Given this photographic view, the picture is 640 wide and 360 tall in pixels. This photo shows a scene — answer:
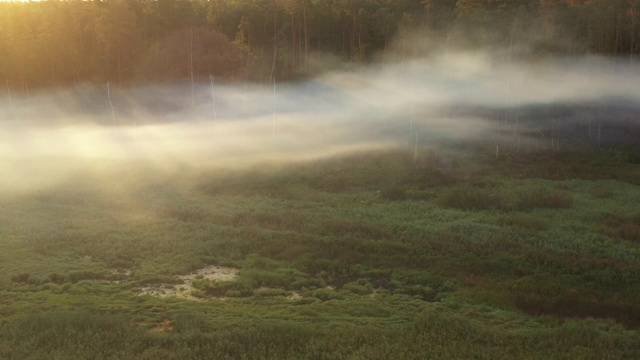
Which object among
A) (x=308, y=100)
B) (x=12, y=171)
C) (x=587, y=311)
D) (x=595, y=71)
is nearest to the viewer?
(x=587, y=311)

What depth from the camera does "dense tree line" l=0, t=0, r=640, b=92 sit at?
86.8 metres

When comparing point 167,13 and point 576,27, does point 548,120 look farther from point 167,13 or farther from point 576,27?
point 167,13

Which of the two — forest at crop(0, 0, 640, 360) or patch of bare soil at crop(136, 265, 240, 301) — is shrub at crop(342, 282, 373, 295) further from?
patch of bare soil at crop(136, 265, 240, 301)

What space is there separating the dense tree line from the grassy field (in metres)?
34.7

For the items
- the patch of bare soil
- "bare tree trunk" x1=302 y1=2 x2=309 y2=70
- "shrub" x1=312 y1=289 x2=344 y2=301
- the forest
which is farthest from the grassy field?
"bare tree trunk" x1=302 y1=2 x2=309 y2=70

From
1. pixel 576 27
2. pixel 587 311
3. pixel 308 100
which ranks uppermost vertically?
pixel 576 27

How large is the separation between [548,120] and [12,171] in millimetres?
63335

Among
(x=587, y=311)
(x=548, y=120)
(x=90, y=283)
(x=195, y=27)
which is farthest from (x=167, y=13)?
(x=587, y=311)

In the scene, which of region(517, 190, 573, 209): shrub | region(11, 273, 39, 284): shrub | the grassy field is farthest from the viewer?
region(517, 190, 573, 209): shrub

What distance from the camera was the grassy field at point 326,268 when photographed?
21234mm

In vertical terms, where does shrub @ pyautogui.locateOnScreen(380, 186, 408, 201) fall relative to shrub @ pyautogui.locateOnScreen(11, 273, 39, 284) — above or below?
below

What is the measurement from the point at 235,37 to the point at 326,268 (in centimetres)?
7087

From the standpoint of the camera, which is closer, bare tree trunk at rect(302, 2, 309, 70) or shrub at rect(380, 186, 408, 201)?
shrub at rect(380, 186, 408, 201)

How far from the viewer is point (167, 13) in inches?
3688
